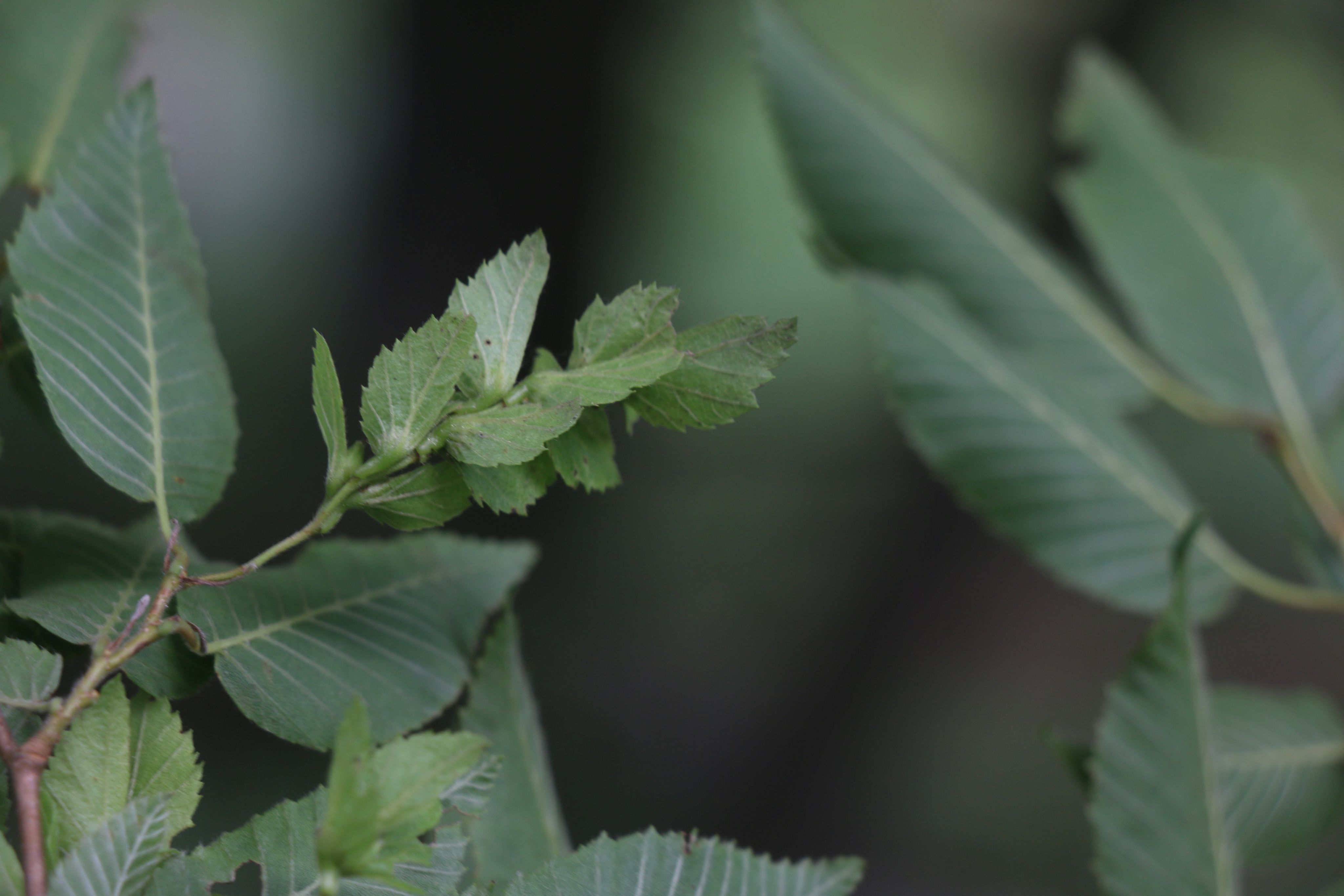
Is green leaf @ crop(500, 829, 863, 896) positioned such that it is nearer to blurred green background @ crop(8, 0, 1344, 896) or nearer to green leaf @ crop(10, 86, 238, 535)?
green leaf @ crop(10, 86, 238, 535)

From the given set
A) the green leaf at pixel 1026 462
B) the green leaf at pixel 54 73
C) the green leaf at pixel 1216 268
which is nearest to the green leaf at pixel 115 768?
the green leaf at pixel 54 73

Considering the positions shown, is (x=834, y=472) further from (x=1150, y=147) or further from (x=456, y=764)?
(x=456, y=764)

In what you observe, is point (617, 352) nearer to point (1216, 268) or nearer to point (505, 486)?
point (505, 486)

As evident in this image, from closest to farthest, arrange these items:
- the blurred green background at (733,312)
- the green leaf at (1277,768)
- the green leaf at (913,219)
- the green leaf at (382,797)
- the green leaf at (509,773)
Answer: the green leaf at (382,797) → the green leaf at (509,773) → the green leaf at (1277,768) → the green leaf at (913,219) → the blurred green background at (733,312)

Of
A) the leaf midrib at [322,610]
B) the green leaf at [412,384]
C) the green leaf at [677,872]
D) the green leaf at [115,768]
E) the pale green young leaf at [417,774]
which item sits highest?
the green leaf at [412,384]

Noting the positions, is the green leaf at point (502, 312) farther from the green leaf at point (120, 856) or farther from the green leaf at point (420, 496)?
the green leaf at point (120, 856)

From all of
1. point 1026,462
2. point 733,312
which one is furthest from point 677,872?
point 733,312
